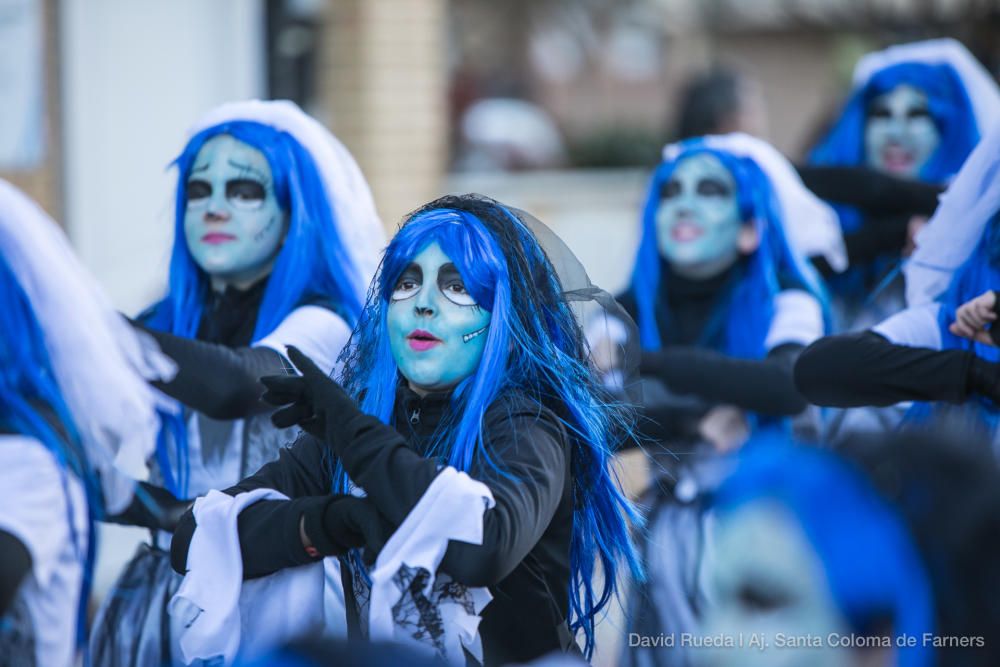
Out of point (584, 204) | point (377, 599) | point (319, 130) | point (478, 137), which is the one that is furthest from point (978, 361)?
point (478, 137)

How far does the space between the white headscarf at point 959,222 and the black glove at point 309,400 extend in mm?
1453

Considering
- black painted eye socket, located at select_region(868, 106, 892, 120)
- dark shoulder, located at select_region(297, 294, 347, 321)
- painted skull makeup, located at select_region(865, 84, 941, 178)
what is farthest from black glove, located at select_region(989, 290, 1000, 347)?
black painted eye socket, located at select_region(868, 106, 892, 120)

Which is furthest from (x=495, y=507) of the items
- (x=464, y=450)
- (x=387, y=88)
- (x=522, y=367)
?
(x=387, y=88)

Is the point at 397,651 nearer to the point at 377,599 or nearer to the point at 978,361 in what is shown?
the point at 377,599

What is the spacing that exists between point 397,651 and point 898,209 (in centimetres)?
313

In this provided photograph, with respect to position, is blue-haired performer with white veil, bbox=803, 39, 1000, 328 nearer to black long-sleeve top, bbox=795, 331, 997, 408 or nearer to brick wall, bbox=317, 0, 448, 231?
black long-sleeve top, bbox=795, 331, 997, 408

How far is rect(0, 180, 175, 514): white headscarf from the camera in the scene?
2.62 meters

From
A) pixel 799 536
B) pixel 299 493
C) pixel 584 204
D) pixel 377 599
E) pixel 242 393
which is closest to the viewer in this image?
pixel 799 536

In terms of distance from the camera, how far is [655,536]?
3990 mm

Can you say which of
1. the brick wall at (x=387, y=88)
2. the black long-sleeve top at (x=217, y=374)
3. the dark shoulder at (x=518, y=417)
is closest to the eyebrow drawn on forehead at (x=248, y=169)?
the black long-sleeve top at (x=217, y=374)

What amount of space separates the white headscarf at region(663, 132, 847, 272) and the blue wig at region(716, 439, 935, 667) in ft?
8.65

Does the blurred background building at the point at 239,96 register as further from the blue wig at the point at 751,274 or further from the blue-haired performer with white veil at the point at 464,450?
the blue-haired performer with white veil at the point at 464,450

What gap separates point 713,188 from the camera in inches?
163

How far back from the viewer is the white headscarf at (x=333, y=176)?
346 centimetres
